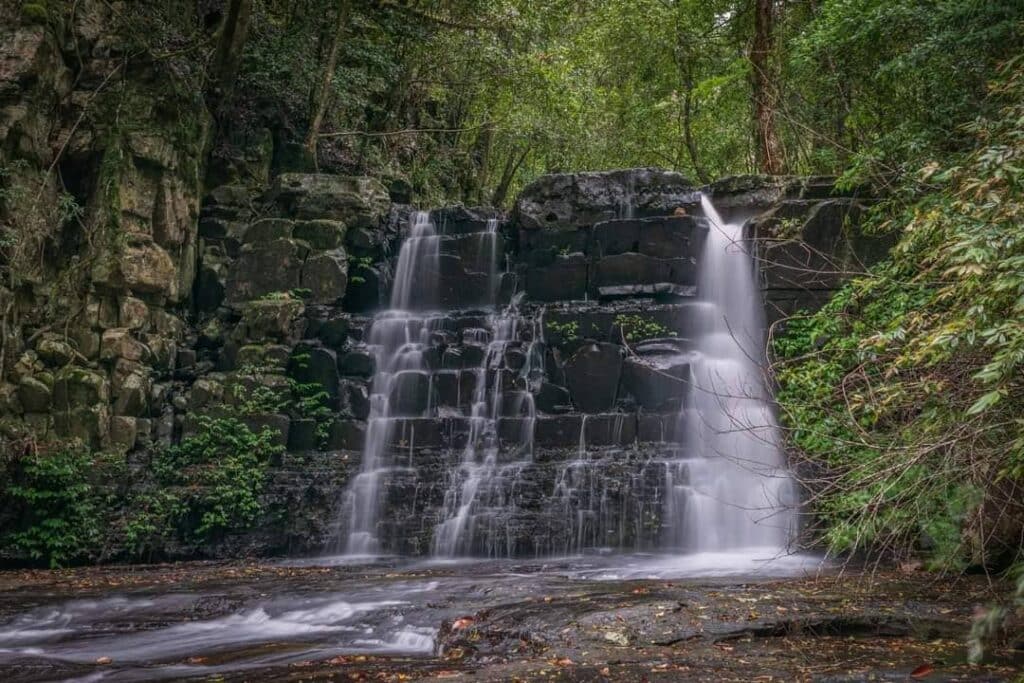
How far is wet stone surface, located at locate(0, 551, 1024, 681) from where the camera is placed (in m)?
6.11

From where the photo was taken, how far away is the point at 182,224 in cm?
1589

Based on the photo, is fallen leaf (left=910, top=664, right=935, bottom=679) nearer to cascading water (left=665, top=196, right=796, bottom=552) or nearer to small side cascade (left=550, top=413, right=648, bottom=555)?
cascading water (left=665, top=196, right=796, bottom=552)

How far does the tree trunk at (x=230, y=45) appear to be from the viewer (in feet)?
53.1

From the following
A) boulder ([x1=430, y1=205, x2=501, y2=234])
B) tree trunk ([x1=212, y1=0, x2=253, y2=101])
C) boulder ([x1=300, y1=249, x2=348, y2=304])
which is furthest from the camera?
boulder ([x1=430, y1=205, x2=501, y2=234])

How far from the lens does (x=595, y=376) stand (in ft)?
47.0

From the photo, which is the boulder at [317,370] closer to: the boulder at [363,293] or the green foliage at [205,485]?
the green foliage at [205,485]

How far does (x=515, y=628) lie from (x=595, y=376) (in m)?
7.50

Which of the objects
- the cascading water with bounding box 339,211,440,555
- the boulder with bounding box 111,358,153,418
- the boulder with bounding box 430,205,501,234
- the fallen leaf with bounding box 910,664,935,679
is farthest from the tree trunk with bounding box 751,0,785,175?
Answer: the fallen leaf with bounding box 910,664,935,679

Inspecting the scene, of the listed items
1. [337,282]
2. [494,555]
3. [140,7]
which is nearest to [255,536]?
[494,555]

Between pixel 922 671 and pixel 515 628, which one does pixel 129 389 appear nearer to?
pixel 515 628

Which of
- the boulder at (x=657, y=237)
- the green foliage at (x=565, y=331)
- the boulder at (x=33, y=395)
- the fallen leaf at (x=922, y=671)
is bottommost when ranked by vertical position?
the fallen leaf at (x=922, y=671)

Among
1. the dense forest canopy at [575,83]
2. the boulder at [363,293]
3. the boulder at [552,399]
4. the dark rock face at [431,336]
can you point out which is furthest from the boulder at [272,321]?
the dense forest canopy at [575,83]

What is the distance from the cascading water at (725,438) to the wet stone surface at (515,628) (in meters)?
1.66

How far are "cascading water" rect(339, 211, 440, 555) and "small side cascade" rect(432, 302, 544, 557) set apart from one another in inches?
41.3
